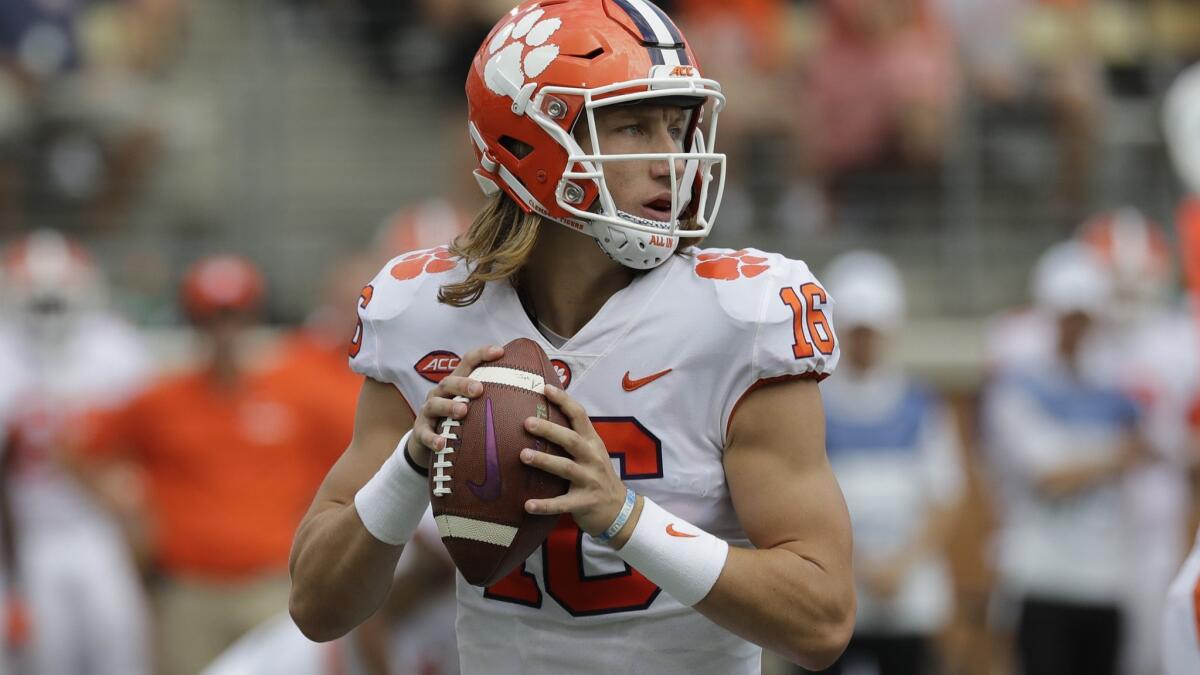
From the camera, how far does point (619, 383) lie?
2734 mm

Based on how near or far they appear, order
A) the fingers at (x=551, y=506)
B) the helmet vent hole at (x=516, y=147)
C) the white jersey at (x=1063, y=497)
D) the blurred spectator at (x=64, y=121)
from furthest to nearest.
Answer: the blurred spectator at (x=64, y=121), the white jersey at (x=1063, y=497), the helmet vent hole at (x=516, y=147), the fingers at (x=551, y=506)

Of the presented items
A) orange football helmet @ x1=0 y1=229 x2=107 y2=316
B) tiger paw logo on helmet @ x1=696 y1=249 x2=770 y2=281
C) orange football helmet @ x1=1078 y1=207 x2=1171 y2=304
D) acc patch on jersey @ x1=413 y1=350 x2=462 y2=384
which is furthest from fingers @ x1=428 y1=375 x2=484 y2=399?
orange football helmet @ x1=0 y1=229 x2=107 y2=316

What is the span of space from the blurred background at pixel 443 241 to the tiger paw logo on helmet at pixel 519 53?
403 centimetres

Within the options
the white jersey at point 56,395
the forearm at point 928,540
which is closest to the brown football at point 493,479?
the forearm at point 928,540

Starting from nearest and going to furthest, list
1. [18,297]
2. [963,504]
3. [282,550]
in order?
[282,550], [18,297], [963,504]

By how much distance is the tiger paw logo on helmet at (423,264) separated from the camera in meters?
2.94

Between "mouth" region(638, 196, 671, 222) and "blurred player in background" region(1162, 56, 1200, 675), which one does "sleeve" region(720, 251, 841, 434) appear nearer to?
"mouth" region(638, 196, 671, 222)

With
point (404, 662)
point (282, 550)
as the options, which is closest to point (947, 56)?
point (282, 550)

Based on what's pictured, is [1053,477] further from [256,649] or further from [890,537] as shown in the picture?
[256,649]

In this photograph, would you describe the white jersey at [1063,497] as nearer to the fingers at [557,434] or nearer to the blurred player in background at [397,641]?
the blurred player in background at [397,641]

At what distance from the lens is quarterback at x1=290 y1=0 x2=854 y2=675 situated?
8.66ft

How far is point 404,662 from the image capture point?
4859 millimetres

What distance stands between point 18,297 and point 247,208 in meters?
1.47

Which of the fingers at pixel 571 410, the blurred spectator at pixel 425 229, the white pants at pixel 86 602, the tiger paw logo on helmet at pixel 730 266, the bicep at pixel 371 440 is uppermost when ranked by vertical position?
the tiger paw logo on helmet at pixel 730 266
